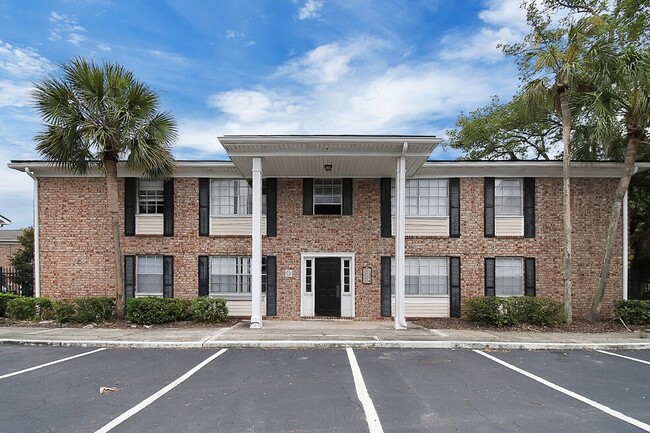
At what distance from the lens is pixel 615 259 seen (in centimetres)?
1283

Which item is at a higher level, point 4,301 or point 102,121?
point 102,121

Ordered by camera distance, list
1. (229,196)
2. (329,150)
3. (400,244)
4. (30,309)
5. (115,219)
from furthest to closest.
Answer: (229,196) < (30,309) < (115,219) < (400,244) < (329,150)

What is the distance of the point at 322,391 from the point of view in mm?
5918

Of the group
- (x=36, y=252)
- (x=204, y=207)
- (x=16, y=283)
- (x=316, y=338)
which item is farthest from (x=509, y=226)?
(x=16, y=283)

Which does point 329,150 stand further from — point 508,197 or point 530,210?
point 530,210

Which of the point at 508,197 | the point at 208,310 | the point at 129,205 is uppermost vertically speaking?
the point at 508,197

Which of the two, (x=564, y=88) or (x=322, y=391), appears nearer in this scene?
(x=322, y=391)

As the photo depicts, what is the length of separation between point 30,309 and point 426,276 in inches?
502

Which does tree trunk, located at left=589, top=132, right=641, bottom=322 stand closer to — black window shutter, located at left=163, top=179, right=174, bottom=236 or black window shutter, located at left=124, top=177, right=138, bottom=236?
black window shutter, located at left=163, top=179, right=174, bottom=236

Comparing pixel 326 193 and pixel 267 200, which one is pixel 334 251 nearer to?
pixel 326 193

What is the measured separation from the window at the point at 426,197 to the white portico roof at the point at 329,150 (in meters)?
1.24

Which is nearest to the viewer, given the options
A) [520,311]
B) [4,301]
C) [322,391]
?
[322,391]

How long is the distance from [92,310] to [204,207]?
4.52 meters

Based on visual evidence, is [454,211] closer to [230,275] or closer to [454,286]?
[454,286]
